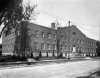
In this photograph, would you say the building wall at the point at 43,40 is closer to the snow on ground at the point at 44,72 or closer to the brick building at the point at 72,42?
the brick building at the point at 72,42

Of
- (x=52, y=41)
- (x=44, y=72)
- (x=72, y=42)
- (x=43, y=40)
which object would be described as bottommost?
(x=44, y=72)

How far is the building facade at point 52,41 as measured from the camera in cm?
3359

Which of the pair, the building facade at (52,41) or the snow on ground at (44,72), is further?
the building facade at (52,41)

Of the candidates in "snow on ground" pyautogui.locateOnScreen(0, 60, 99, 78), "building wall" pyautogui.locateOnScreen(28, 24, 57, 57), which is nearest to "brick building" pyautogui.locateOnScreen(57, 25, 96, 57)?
"building wall" pyautogui.locateOnScreen(28, 24, 57, 57)

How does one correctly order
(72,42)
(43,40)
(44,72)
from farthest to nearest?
(72,42) < (43,40) < (44,72)

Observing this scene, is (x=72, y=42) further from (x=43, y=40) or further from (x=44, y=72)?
(x=44, y=72)

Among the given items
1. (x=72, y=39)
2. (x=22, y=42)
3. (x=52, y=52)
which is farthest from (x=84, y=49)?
(x=22, y=42)

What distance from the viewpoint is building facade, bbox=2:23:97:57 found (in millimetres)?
33594

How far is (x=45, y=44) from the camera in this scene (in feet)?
120

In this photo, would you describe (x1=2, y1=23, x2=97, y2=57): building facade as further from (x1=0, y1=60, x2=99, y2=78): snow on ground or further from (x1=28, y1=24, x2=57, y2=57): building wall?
(x1=0, y1=60, x2=99, y2=78): snow on ground

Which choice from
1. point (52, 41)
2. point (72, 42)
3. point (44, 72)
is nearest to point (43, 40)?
point (52, 41)

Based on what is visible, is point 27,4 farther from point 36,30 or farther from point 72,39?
point 72,39

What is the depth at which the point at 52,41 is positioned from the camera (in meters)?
38.8

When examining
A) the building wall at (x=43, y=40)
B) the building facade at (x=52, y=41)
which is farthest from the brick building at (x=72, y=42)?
the building wall at (x=43, y=40)
